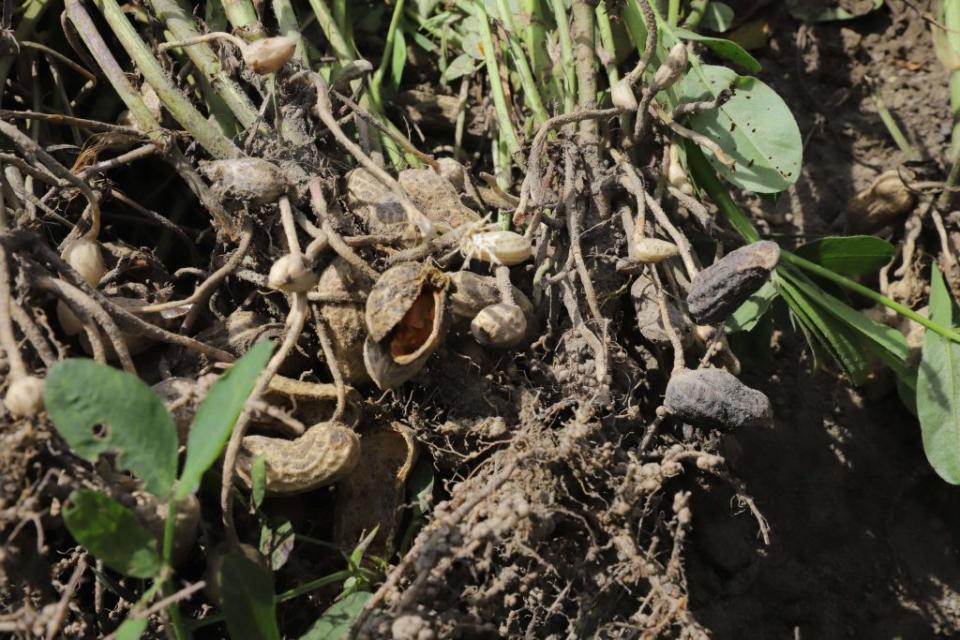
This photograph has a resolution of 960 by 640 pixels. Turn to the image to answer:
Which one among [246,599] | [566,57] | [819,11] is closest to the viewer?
[246,599]

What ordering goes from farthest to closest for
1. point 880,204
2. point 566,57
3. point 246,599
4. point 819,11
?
point 819,11 < point 880,204 < point 566,57 < point 246,599

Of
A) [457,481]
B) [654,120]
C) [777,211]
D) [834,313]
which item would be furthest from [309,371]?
[777,211]

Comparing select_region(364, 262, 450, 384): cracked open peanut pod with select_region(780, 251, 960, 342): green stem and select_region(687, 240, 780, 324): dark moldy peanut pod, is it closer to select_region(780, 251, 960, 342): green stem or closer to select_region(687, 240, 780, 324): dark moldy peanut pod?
select_region(687, 240, 780, 324): dark moldy peanut pod

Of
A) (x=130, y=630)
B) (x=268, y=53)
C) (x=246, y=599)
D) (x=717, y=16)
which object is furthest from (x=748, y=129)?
(x=130, y=630)

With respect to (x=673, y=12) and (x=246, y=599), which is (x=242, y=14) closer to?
(x=673, y=12)

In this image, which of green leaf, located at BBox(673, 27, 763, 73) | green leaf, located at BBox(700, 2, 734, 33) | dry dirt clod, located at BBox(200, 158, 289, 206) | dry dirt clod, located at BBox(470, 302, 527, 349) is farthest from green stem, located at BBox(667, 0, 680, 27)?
dry dirt clod, located at BBox(200, 158, 289, 206)

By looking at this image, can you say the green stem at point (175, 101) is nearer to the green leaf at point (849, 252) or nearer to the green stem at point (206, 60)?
the green stem at point (206, 60)
